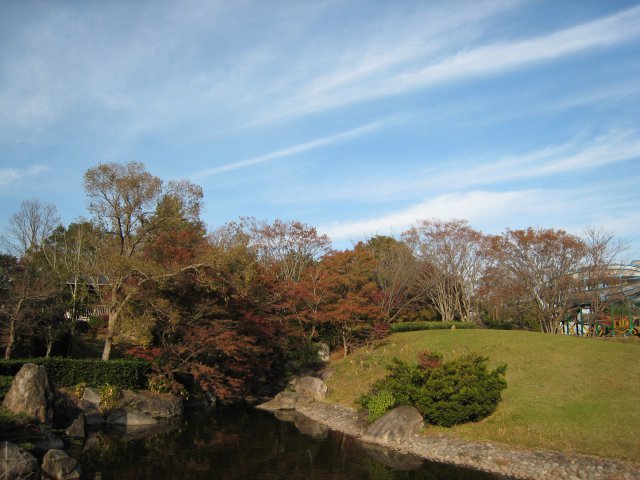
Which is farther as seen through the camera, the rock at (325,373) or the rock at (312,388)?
the rock at (325,373)

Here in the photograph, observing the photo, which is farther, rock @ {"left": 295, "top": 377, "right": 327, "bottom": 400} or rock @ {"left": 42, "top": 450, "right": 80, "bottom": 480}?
rock @ {"left": 295, "top": 377, "right": 327, "bottom": 400}

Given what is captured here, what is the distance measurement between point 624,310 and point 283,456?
29029 millimetres

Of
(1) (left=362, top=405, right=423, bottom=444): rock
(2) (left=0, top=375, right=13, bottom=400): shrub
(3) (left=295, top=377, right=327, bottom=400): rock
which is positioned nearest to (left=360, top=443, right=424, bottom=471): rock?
(1) (left=362, top=405, right=423, bottom=444): rock

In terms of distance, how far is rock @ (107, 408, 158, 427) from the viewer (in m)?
21.0

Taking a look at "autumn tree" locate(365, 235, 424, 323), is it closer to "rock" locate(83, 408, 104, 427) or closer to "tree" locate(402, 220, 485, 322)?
"tree" locate(402, 220, 485, 322)

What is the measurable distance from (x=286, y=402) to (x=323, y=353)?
6.37 meters

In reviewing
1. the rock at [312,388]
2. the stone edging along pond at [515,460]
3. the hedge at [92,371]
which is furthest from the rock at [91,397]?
the stone edging along pond at [515,460]

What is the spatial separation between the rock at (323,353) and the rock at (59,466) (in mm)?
20145

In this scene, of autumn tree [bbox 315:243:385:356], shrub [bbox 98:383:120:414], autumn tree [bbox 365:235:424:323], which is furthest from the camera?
autumn tree [bbox 365:235:424:323]

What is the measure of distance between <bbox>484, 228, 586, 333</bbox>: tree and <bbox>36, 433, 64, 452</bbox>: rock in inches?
1267

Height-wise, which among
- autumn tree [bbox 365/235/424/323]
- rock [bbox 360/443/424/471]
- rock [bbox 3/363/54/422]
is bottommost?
rock [bbox 360/443/424/471]

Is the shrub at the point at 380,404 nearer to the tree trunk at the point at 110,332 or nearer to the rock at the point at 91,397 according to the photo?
the rock at the point at 91,397

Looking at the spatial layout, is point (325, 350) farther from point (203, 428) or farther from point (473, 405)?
point (473, 405)

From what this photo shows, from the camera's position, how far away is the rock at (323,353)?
106 ft
